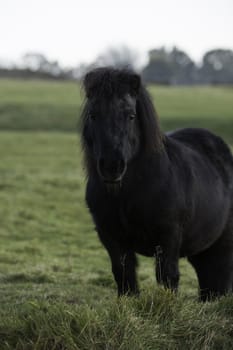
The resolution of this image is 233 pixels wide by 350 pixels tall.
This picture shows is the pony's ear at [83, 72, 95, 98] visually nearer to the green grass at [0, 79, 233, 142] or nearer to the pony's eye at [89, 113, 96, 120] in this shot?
the pony's eye at [89, 113, 96, 120]

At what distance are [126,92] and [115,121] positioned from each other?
0.30 meters

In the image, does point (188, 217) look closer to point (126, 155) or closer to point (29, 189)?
point (126, 155)

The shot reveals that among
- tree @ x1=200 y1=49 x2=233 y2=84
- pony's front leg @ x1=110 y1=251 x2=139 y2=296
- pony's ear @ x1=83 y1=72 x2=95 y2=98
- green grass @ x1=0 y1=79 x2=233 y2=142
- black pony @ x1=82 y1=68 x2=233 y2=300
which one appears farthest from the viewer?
tree @ x1=200 y1=49 x2=233 y2=84

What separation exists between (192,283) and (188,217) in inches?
133

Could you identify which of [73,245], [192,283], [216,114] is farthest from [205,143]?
[216,114]

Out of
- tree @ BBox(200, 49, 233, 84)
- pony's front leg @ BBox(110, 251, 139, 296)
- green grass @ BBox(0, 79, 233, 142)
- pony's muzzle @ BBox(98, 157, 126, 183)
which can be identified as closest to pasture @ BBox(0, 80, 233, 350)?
pony's front leg @ BBox(110, 251, 139, 296)

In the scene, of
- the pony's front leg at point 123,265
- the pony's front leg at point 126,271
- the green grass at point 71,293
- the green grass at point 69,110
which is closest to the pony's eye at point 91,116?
the pony's front leg at point 123,265

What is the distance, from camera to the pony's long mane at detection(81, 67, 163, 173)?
14.9ft

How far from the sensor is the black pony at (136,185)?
14.5 feet

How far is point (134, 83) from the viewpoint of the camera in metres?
4.66

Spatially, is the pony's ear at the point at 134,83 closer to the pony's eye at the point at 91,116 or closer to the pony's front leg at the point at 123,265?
the pony's eye at the point at 91,116

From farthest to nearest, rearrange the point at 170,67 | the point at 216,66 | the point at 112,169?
the point at 216,66 < the point at 170,67 < the point at 112,169


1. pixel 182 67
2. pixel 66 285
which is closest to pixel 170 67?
pixel 182 67

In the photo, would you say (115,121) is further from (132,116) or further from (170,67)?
(170,67)
